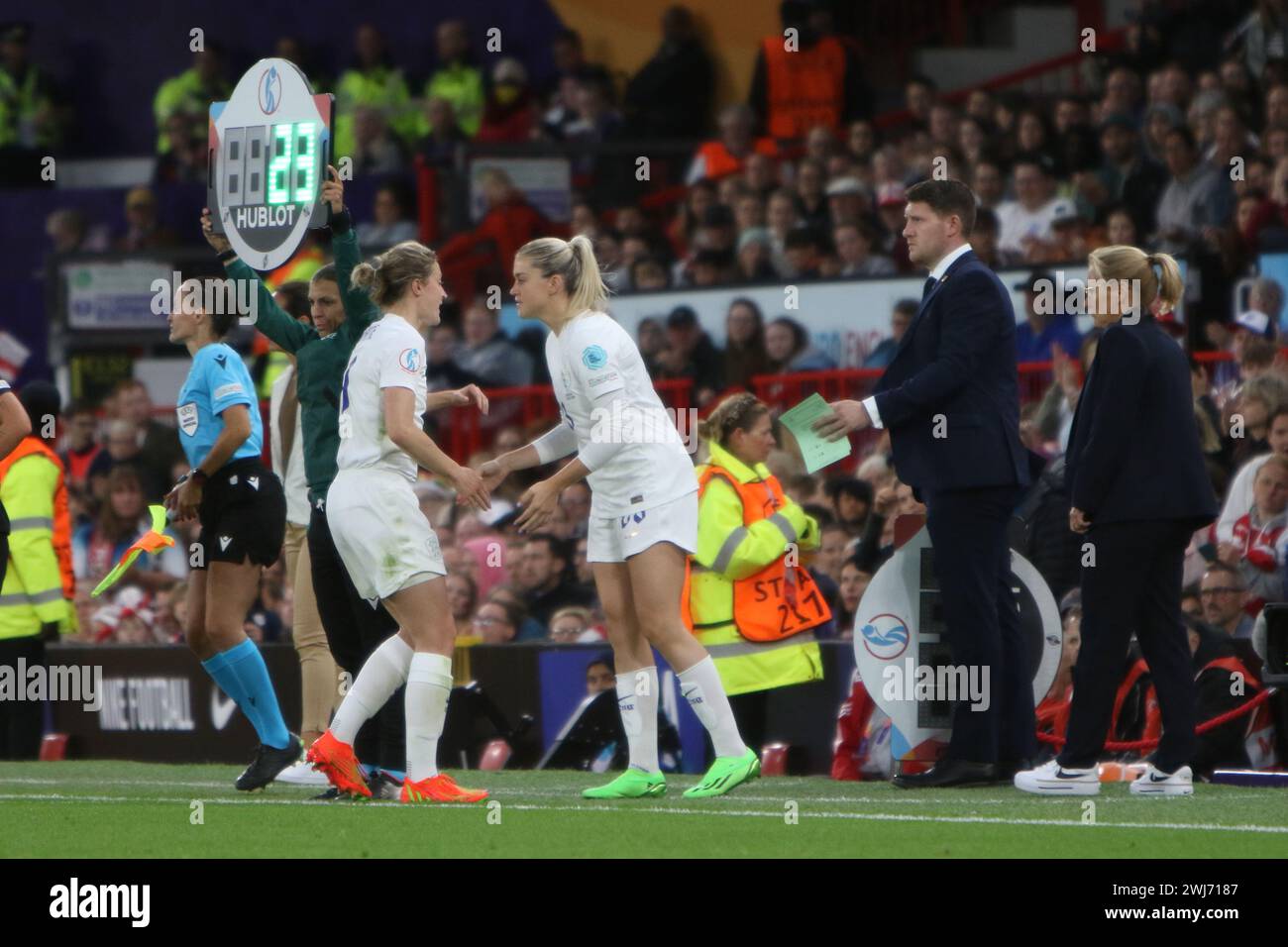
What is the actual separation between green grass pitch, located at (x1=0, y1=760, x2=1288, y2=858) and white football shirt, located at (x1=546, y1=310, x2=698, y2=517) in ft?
3.49

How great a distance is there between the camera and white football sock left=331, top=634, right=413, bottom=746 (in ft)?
27.2

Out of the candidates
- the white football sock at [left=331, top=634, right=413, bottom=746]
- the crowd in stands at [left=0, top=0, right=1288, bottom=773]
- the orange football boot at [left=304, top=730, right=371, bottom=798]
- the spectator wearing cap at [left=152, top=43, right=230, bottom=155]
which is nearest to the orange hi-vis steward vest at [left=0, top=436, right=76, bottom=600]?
the crowd in stands at [left=0, top=0, right=1288, bottom=773]

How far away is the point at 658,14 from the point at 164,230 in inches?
188

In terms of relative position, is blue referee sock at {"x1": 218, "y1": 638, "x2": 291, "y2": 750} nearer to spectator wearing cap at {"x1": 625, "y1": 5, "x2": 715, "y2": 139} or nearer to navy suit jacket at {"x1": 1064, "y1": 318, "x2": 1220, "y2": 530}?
navy suit jacket at {"x1": 1064, "y1": 318, "x2": 1220, "y2": 530}

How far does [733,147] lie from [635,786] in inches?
430

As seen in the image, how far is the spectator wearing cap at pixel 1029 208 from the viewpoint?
14.8m

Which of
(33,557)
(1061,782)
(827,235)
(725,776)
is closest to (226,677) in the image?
(725,776)

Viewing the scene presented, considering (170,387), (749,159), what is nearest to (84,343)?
(170,387)

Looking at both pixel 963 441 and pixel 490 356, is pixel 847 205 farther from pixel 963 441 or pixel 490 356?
pixel 963 441

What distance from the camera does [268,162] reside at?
9.92 m

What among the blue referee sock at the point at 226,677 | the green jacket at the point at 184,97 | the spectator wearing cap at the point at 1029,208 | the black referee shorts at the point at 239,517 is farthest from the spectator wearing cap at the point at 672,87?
the blue referee sock at the point at 226,677
